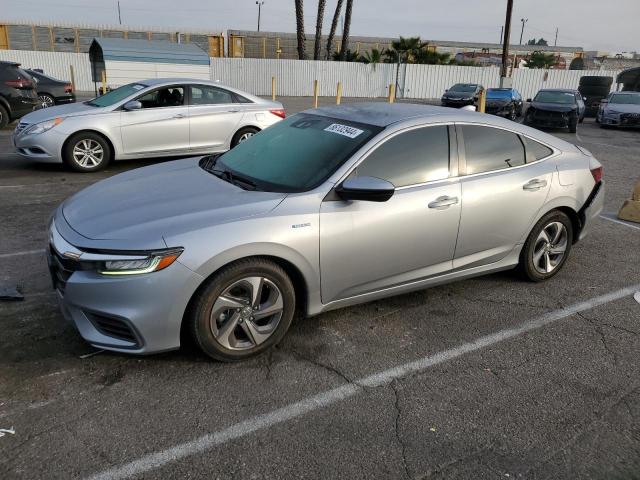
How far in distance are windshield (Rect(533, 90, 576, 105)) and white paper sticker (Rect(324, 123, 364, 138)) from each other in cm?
1690

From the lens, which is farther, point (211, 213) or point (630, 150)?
point (630, 150)

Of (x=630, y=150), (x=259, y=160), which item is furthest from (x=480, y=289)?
(x=630, y=150)

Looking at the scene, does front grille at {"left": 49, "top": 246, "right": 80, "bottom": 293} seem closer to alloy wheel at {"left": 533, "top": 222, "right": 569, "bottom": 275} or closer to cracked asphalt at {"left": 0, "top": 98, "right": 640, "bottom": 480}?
cracked asphalt at {"left": 0, "top": 98, "right": 640, "bottom": 480}

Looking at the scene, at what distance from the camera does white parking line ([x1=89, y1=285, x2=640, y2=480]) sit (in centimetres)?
255

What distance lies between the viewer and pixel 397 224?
12.4 feet

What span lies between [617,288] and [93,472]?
4.38 meters

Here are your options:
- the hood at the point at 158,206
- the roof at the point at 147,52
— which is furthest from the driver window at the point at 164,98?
the roof at the point at 147,52

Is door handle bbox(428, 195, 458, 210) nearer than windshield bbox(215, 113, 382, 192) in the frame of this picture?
No

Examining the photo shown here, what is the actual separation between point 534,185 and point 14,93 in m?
12.7

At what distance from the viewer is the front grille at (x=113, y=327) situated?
10.2 ft

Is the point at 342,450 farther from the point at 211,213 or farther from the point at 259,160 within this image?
the point at 259,160

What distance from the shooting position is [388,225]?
372cm

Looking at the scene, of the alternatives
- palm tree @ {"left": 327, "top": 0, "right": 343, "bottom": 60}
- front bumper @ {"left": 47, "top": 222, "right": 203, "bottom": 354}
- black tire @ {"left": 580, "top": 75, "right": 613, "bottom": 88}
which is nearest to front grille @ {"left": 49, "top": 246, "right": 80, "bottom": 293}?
front bumper @ {"left": 47, "top": 222, "right": 203, "bottom": 354}

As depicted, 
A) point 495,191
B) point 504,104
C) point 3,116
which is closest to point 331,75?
point 504,104
